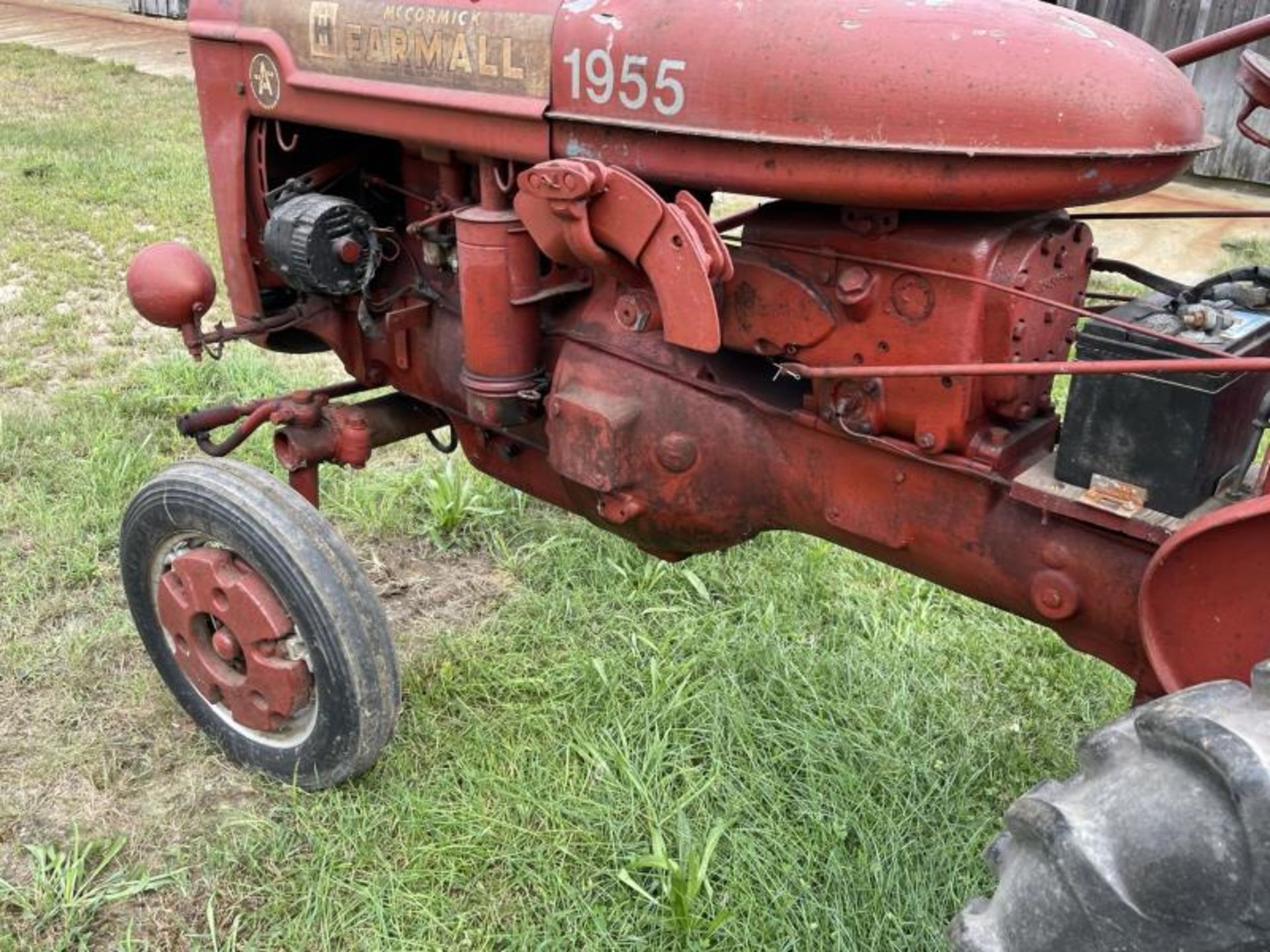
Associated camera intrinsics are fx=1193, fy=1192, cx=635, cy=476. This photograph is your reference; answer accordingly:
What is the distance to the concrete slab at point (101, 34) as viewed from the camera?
Answer: 463 inches

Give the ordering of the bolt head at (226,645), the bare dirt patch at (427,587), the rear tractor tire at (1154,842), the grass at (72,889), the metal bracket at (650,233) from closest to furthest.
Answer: the rear tractor tire at (1154,842), the metal bracket at (650,233), the grass at (72,889), the bolt head at (226,645), the bare dirt patch at (427,587)

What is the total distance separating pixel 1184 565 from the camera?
58.5 inches

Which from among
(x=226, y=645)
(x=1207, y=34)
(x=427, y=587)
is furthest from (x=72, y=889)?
(x=1207, y=34)

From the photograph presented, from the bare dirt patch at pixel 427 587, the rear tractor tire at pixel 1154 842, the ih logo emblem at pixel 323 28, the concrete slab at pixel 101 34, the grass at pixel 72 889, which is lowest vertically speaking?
the concrete slab at pixel 101 34

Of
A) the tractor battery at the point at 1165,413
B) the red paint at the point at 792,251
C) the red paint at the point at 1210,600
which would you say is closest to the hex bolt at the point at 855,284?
the red paint at the point at 792,251

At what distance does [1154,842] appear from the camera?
3.68 feet

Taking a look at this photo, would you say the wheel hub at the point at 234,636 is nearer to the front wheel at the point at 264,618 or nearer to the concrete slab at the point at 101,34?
the front wheel at the point at 264,618

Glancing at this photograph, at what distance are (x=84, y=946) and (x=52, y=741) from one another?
654 millimetres

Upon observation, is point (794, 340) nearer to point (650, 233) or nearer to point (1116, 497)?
point (650, 233)

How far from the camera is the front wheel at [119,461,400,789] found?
2279mm

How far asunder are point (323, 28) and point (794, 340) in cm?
111

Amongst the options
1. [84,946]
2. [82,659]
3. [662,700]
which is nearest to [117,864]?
[84,946]

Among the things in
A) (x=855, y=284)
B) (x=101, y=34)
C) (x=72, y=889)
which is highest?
(x=855, y=284)

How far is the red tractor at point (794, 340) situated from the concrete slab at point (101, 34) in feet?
31.4
